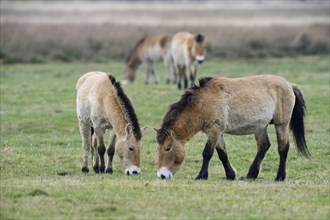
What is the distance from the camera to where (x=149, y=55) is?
33.9 meters

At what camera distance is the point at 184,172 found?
13.6 metres

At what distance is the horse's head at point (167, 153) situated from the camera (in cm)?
1159

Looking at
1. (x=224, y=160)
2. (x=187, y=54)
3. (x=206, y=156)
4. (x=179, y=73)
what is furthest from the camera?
(x=179, y=73)

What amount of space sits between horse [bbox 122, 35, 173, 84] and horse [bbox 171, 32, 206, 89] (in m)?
3.63

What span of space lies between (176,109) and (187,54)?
1552cm

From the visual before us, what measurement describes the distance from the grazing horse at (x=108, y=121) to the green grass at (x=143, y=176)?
1.19ft

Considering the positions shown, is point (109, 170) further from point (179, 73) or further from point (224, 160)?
point (179, 73)

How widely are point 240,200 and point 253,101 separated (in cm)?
293

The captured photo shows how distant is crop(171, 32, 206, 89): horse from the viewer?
26562mm

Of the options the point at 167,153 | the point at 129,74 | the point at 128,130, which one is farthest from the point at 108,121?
the point at 129,74

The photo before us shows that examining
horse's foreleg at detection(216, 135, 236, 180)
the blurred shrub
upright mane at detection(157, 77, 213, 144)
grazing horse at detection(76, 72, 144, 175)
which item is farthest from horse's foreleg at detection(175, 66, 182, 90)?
upright mane at detection(157, 77, 213, 144)

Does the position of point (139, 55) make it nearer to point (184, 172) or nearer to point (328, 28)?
point (328, 28)

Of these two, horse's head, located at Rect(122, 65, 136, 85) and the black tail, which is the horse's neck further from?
horse's head, located at Rect(122, 65, 136, 85)

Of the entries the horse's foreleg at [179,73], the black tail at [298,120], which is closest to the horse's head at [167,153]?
the black tail at [298,120]
